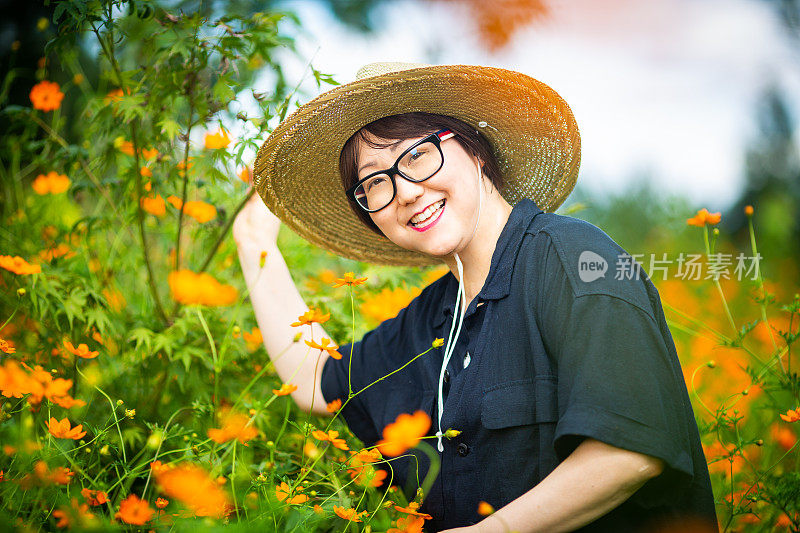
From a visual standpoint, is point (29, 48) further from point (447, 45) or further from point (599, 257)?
point (599, 257)

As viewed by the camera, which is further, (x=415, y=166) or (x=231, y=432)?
(x=415, y=166)

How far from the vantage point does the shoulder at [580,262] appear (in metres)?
1.11

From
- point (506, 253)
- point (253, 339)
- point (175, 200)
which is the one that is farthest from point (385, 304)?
point (506, 253)

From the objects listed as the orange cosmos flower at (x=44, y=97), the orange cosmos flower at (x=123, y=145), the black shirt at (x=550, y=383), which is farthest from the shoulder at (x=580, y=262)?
the orange cosmos flower at (x=44, y=97)

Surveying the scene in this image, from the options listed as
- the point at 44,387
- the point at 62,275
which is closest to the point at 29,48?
the point at 62,275

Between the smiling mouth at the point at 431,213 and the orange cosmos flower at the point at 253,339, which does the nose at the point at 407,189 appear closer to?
the smiling mouth at the point at 431,213

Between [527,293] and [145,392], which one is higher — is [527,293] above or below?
above

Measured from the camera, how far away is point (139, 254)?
6.81ft

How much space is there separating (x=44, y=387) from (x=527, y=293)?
0.96 meters

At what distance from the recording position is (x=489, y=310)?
53.9 inches

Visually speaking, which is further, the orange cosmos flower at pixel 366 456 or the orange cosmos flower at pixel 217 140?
the orange cosmos flower at pixel 217 140

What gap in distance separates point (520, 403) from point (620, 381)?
255 mm

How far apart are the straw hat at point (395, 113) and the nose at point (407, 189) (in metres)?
0.21

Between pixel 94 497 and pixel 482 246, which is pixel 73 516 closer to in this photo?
pixel 94 497
